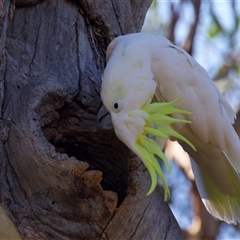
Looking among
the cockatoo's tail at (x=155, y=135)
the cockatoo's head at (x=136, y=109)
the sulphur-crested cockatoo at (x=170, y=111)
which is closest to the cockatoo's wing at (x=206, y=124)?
the sulphur-crested cockatoo at (x=170, y=111)

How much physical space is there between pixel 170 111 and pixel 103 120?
0.72ft

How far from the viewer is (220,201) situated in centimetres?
214

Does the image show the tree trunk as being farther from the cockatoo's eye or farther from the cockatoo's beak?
the cockatoo's eye

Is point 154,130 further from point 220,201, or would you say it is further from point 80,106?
point 220,201

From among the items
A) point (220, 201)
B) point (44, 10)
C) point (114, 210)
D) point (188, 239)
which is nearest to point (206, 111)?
point (220, 201)

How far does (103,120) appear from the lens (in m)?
1.76

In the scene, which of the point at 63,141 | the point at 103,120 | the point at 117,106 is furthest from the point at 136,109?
the point at 63,141

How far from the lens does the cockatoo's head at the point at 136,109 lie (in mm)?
1573

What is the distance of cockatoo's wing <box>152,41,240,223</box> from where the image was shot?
1872mm

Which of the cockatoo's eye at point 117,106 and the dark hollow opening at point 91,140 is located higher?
the cockatoo's eye at point 117,106

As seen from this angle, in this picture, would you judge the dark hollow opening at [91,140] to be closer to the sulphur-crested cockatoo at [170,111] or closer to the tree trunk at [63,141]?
the tree trunk at [63,141]

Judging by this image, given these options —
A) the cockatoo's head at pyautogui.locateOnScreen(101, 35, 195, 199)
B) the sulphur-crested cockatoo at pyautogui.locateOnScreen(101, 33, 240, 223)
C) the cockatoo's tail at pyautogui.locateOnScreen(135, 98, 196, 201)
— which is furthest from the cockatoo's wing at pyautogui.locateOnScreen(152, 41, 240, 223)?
the cockatoo's tail at pyautogui.locateOnScreen(135, 98, 196, 201)

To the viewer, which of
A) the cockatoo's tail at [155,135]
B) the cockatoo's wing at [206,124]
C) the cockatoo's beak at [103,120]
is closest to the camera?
the cockatoo's tail at [155,135]

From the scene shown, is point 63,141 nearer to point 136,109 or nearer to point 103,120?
point 103,120
